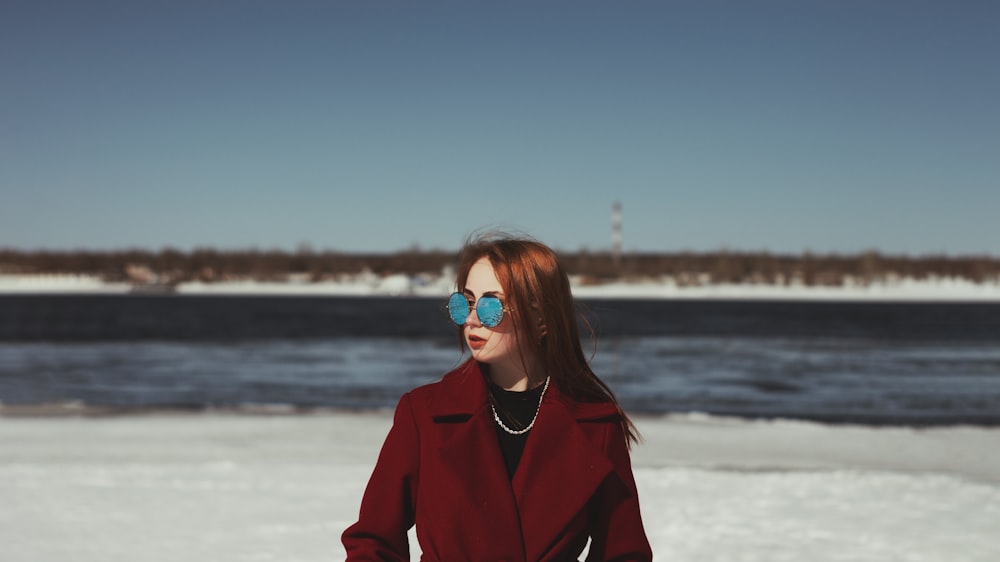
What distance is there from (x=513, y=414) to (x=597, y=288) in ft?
287

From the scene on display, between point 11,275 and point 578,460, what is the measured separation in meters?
116

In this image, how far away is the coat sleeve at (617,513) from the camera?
2.02 metres

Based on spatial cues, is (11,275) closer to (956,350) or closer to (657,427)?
(956,350)

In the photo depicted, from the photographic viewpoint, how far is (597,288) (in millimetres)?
89125

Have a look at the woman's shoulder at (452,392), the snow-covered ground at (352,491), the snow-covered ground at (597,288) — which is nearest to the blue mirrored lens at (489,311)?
the woman's shoulder at (452,392)

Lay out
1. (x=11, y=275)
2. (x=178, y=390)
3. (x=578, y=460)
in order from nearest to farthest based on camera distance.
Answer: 1. (x=578, y=460)
2. (x=178, y=390)
3. (x=11, y=275)

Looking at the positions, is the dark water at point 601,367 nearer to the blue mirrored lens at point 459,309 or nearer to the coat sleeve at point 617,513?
the coat sleeve at point 617,513

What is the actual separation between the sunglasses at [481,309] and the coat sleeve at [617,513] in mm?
349

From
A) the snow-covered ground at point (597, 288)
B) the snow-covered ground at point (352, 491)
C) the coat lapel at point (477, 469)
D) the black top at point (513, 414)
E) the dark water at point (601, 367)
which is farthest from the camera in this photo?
the snow-covered ground at point (597, 288)

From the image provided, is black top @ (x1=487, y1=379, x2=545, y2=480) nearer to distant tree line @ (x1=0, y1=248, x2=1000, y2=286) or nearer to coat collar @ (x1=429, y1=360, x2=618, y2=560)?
coat collar @ (x1=429, y1=360, x2=618, y2=560)

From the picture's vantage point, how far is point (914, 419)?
1187 cm

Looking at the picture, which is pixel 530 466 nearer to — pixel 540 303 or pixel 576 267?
pixel 540 303

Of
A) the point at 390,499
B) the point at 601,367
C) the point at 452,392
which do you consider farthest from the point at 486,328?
the point at 601,367

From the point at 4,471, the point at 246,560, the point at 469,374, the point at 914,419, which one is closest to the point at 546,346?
the point at 469,374
